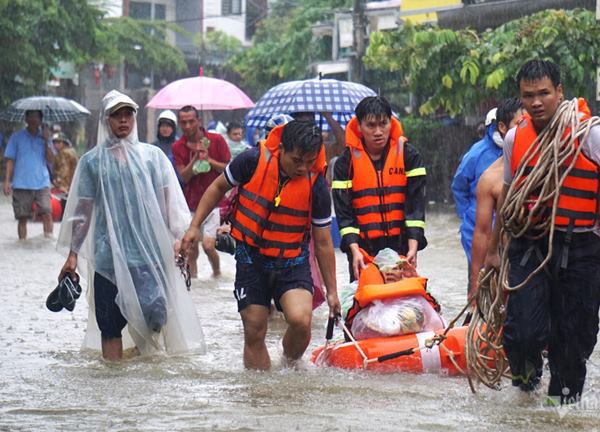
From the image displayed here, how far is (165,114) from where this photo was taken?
500 inches

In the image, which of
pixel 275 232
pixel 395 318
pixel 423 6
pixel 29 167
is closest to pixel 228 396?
pixel 275 232

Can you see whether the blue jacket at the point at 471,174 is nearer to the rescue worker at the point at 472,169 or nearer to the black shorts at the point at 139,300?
the rescue worker at the point at 472,169

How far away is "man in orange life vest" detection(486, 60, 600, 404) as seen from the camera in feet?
19.0

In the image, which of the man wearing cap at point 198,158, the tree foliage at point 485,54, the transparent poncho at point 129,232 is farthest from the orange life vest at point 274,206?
the tree foliage at point 485,54

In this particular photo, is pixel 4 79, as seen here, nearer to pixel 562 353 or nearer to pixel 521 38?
pixel 521 38

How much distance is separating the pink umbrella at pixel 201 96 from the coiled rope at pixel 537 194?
8.65 m

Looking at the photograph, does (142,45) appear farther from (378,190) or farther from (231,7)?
(378,190)

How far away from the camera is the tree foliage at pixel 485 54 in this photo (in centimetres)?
1848

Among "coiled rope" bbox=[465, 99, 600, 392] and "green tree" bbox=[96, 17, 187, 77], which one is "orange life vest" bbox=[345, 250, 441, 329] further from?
"green tree" bbox=[96, 17, 187, 77]

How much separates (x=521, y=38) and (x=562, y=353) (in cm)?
1367

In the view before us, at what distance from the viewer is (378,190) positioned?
7.63 m

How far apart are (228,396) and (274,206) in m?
1.06

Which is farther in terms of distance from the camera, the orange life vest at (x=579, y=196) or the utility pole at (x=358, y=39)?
the utility pole at (x=358, y=39)

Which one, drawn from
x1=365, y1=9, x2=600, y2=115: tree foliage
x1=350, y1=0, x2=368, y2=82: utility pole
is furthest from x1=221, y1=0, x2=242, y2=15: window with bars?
x1=365, y1=9, x2=600, y2=115: tree foliage
